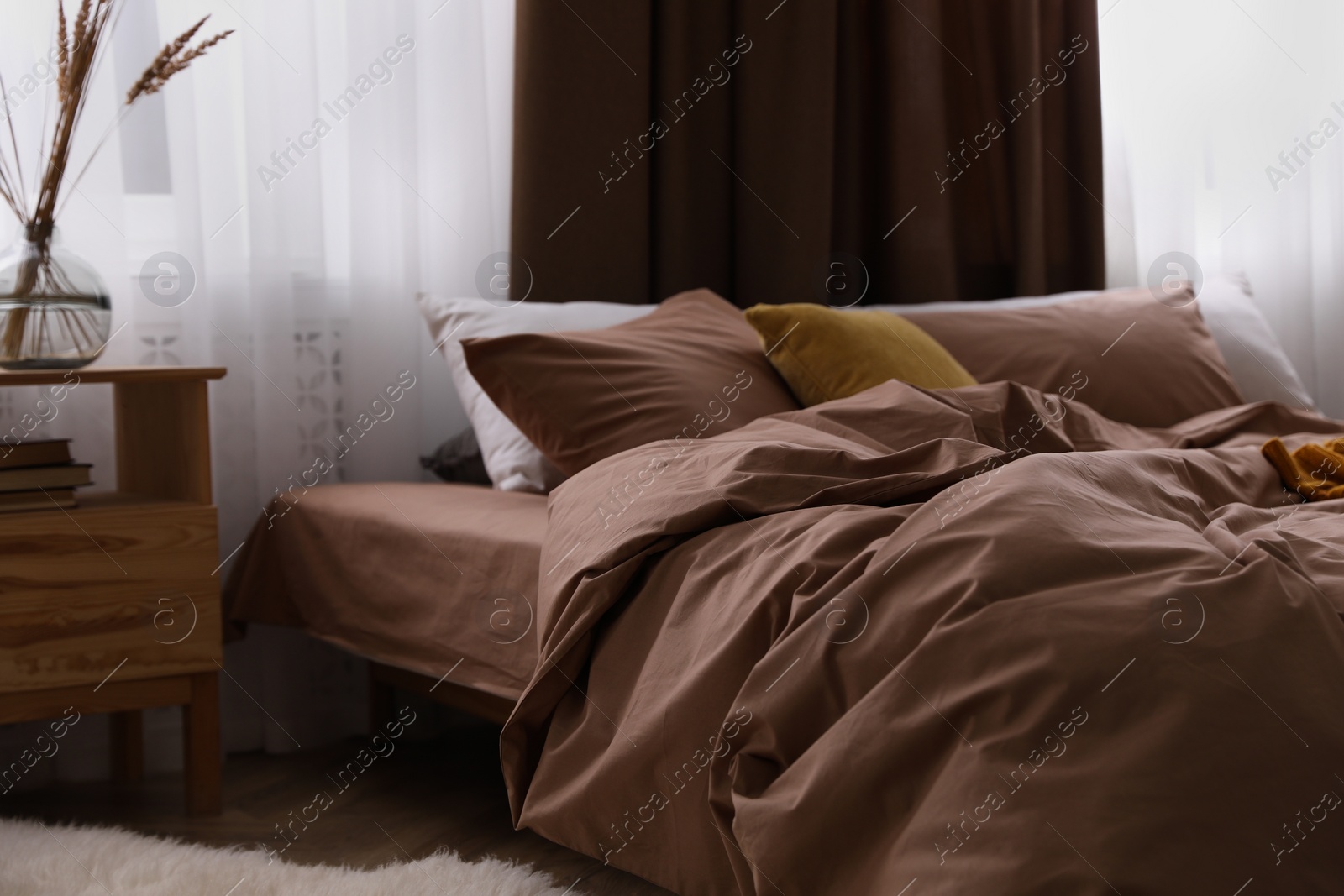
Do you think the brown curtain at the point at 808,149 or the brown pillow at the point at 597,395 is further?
the brown curtain at the point at 808,149

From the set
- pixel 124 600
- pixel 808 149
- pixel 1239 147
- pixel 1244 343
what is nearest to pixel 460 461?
pixel 124 600

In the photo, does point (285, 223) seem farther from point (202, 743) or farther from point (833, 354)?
point (833, 354)

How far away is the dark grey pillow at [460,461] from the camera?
219 centimetres

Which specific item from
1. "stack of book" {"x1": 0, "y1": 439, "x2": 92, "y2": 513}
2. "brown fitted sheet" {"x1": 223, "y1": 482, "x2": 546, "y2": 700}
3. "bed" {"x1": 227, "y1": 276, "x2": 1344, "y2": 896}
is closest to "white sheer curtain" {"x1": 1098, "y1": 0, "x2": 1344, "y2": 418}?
"bed" {"x1": 227, "y1": 276, "x2": 1344, "y2": 896}

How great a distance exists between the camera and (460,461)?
220 cm

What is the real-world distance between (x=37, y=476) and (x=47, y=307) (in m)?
0.25

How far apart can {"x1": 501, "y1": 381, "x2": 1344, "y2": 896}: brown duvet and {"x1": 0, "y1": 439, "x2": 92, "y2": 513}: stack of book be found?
824mm

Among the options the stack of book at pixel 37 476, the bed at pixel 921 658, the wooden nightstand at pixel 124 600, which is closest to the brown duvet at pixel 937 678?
the bed at pixel 921 658

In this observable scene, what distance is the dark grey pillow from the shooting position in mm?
2186

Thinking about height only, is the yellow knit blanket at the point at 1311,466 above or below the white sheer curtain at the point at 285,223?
below

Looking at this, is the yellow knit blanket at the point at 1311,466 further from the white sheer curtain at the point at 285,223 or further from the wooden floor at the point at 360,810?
the white sheer curtain at the point at 285,223

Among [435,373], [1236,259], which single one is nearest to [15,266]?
[435,373]

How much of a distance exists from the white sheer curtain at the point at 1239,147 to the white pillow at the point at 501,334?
5.28 feet

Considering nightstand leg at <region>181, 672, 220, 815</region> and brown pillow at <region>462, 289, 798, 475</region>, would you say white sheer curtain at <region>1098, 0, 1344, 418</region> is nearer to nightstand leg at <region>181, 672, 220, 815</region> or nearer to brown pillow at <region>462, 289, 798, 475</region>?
brown pillow at <region>462, 289, 798, 475</region>
